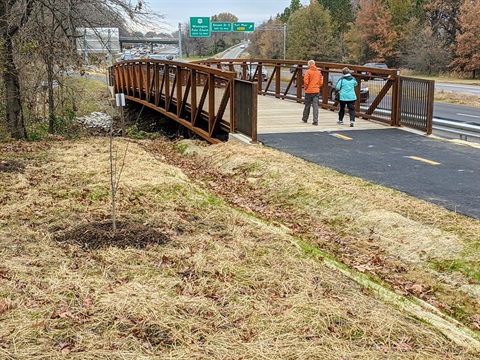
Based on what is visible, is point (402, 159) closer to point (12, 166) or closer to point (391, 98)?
point (391, 98)

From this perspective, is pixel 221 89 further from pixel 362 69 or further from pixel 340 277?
pixel 340 277

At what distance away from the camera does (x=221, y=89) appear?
13273 millimetres

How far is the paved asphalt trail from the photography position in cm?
803

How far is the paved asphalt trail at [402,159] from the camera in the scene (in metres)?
8.03

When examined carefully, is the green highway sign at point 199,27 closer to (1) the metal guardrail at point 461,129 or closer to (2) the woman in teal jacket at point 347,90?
(2) the woman in teal jacket at point 347,90

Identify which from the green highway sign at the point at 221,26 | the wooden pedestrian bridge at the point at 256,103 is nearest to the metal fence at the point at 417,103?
the wooden pedestrian bridge at the point at 256,103

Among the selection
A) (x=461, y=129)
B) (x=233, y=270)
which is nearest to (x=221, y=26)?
(x=461, y=129)

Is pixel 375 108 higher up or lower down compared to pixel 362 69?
lower down

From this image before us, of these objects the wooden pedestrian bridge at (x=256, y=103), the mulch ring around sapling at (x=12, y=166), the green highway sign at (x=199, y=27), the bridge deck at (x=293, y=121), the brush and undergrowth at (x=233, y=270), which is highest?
the green highway sign at (x=199, y=27)

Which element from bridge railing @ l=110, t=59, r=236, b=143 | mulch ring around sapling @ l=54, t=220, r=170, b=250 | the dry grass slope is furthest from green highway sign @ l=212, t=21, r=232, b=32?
mulch ring around sapling @ l=54, t=220, r=170, b=250

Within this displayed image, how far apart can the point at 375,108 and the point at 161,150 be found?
560cm

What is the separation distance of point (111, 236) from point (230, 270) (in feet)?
4.87

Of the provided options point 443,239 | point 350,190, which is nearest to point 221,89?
point 350,190

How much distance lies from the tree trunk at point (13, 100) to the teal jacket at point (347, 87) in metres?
7.83
